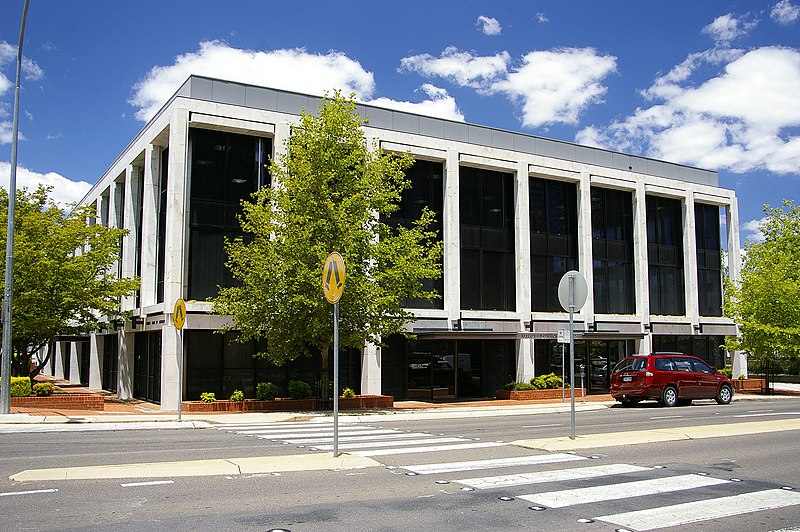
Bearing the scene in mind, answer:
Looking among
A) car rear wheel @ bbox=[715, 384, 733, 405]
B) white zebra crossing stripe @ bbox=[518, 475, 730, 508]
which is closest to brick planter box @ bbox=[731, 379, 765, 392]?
car rear wheel @ bbox=[715, 384, 733, 405]

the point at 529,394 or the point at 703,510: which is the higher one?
the point at 703,510

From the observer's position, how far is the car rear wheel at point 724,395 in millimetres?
25953

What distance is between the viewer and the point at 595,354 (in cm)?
3422

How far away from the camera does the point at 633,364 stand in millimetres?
25109

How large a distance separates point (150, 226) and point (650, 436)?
19.6 m

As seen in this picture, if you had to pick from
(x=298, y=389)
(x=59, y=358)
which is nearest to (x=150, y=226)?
(x=298, y=389)

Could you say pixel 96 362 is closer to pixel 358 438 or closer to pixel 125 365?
pixel 125 365

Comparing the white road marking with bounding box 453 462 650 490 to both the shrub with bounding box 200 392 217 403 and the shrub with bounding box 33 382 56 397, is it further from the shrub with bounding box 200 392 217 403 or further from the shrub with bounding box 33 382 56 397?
the shrub with bounding box 33 382 56 397

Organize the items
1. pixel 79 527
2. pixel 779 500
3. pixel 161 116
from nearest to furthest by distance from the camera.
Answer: pixel 79 527, pixel 779 500, pixel 161 116

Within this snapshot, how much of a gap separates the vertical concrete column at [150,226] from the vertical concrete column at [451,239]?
11.3 meters

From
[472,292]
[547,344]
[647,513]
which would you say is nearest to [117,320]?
[472,292]

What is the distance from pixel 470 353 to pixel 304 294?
11.7m

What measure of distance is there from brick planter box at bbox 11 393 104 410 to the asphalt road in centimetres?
820

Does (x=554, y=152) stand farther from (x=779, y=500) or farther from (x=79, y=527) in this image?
(x=79, y=527)
